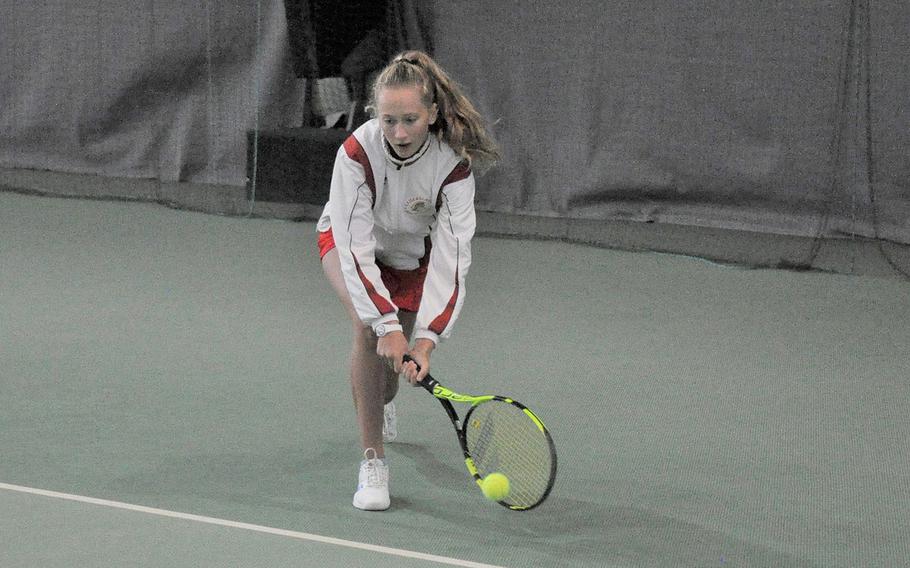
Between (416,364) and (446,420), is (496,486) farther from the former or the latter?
(446,420)

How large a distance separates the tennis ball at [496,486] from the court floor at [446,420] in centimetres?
11

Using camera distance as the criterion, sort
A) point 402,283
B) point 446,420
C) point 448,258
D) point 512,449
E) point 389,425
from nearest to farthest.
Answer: point 512,449 < point 448,258 < point 402,283 < point 389,425 < point 446,420

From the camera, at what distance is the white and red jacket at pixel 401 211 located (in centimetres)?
290

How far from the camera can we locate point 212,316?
4812 mm

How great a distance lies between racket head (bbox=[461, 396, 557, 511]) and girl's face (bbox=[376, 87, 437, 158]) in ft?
2.01

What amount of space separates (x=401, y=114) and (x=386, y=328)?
474mm

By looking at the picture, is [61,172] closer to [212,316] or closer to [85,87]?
[85,87]

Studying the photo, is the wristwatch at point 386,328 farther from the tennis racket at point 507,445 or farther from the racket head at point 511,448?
the racket head at point 511,448

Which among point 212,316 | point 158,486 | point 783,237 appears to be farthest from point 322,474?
point 783,237

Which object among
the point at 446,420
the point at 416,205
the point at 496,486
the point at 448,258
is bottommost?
the point at 446,420

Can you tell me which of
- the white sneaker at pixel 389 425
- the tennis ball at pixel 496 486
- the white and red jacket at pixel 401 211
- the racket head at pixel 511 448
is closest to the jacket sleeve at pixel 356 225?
the white and red jacket at pixel 401 211

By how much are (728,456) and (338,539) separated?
1204 millimetres

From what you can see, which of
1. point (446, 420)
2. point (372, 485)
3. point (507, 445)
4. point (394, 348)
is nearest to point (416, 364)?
point (394, 348)

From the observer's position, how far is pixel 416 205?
301 cm
